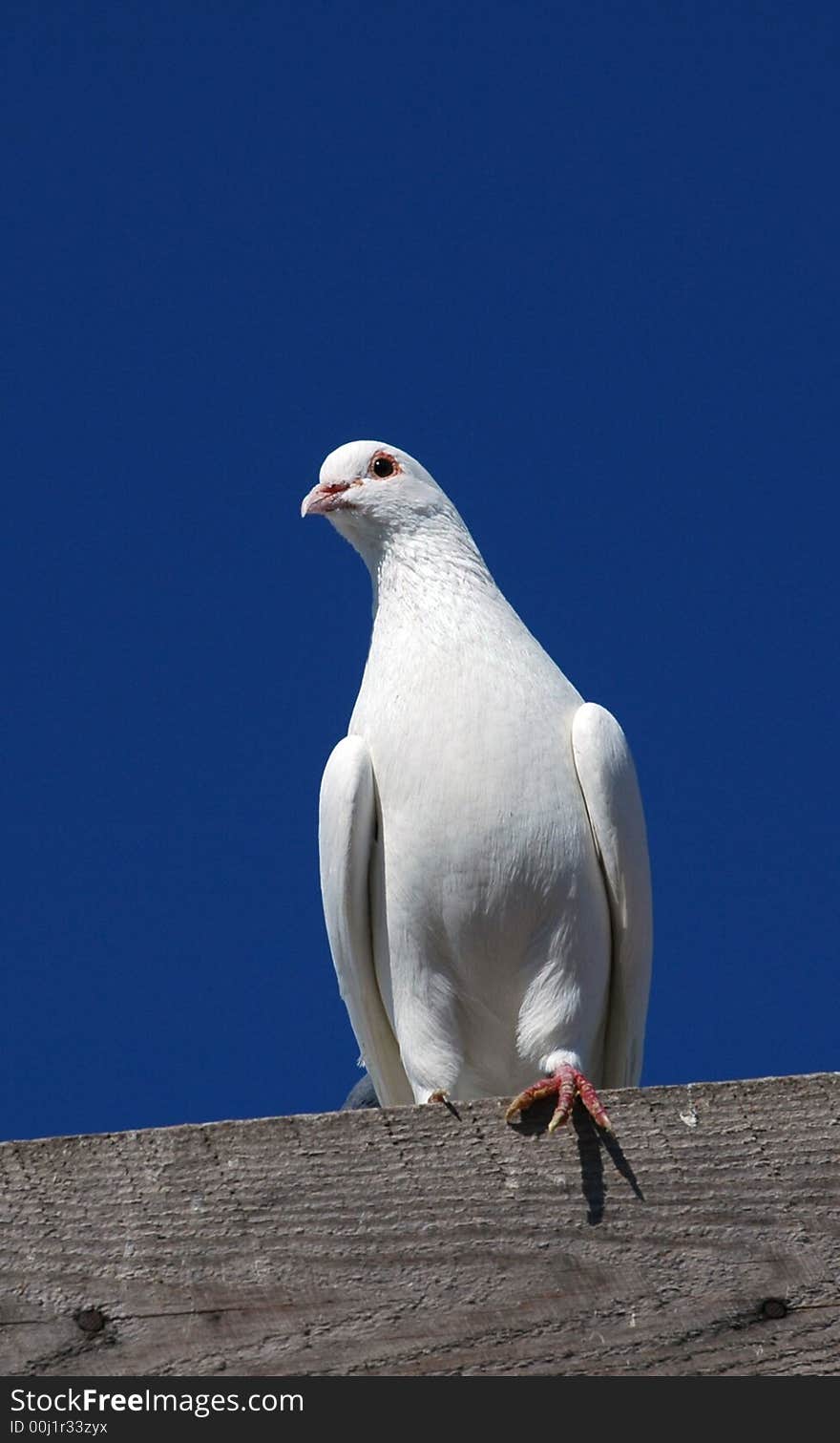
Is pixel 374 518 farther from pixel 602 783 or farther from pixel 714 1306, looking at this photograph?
pixel 714 1306

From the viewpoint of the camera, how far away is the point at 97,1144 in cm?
371

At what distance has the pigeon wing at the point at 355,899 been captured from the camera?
20.5 feet

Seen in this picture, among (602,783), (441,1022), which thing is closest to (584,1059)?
(441,1022)

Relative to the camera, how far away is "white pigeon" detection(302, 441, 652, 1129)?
234 inches

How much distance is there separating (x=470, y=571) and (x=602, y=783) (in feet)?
4.09

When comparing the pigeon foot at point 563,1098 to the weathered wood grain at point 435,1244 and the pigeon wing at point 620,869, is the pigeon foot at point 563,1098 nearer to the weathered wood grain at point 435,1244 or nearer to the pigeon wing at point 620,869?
the weathered wood grain at point 435,1244

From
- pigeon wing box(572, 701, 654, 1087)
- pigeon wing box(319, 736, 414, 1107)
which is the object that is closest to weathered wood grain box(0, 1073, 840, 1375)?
pigeon wing box(572, 701, 654, 1087)

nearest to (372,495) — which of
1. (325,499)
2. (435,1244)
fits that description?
(325,499)

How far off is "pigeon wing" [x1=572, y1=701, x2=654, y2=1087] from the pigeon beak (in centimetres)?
154

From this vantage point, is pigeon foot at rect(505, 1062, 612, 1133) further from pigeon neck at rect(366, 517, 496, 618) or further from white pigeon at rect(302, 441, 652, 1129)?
pigeon neck at rect(366, 517, 496, 618)

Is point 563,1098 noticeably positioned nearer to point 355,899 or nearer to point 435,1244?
point 435,1244
